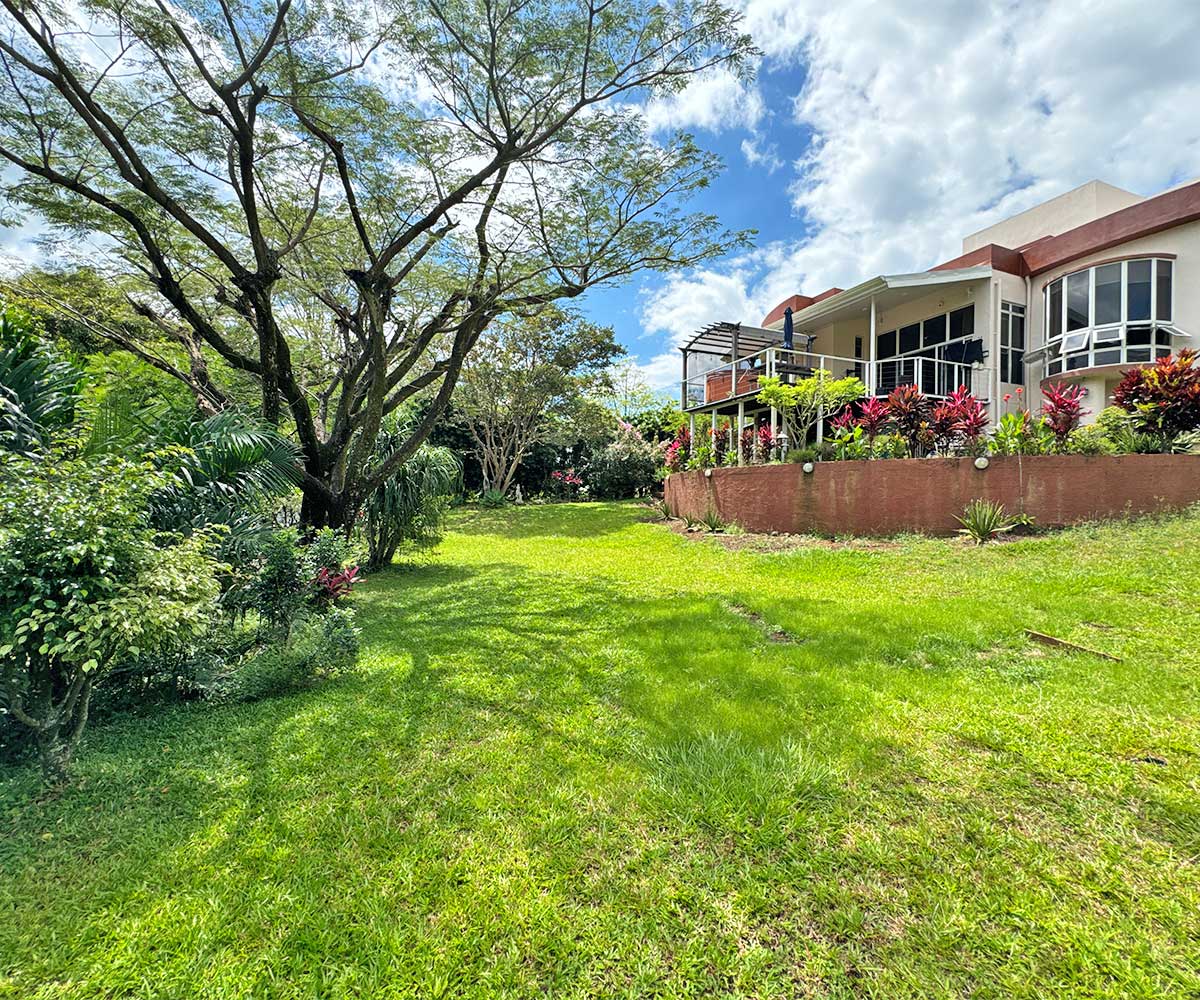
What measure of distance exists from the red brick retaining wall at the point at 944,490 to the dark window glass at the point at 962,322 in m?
7.59

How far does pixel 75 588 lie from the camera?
197 cm

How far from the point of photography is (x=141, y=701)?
9.95ft

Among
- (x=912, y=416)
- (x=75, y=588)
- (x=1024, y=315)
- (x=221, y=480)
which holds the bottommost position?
(x=75, y=588)

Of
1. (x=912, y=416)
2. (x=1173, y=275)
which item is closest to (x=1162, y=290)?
(x=1173, y=275)

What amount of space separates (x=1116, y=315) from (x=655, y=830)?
1535cm

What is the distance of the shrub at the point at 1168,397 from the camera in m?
6.32

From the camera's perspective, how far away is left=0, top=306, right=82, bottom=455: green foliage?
267 centimetres

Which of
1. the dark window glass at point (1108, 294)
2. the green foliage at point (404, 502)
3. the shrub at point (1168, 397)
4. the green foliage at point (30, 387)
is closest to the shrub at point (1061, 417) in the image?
the shrub at point (1168, 397)

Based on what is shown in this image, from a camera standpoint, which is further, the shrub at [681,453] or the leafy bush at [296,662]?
the shrub at [681,453]

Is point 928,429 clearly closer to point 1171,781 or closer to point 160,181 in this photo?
point 1171,781

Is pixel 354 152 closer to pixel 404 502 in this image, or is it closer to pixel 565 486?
pixel 404 502

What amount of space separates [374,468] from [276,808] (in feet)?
18.5

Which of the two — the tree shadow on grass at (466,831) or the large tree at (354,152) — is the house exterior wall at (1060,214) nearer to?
the large tree at (354,152)

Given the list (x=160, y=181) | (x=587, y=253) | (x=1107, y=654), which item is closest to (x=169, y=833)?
(x=1107, y=654)
